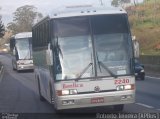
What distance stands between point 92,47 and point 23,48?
37230 mm

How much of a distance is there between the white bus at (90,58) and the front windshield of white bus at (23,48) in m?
36.3

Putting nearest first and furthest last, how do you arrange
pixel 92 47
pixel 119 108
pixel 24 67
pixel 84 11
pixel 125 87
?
pixel 125 87, pixel 92 47, pixel 84 11, pixel 119 108, pixel 24 67

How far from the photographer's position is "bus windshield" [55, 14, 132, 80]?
15.0 m

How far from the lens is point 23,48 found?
5191 cm

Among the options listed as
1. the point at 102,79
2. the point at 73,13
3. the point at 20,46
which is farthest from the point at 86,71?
the point at 20,46

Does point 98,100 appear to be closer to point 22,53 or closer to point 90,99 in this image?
point 90,99

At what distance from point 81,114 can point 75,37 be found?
240 cm

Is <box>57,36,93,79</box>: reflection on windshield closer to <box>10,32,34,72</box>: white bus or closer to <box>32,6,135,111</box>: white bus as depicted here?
<box>32,6,135,111</box>: white bus

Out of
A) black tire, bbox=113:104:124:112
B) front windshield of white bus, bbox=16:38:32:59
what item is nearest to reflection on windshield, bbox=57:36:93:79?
black tire, bbox=113:104:124:112

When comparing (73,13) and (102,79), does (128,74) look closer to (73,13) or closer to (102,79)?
(102,79)

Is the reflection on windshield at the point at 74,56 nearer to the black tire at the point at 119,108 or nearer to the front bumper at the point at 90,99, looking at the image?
the front bumper at the point at 90,99

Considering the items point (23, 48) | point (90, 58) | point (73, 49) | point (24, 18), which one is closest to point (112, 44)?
point (90, 58)

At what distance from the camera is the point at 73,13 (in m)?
15.5

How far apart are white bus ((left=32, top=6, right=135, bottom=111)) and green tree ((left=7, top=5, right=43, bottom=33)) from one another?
140855 mm
